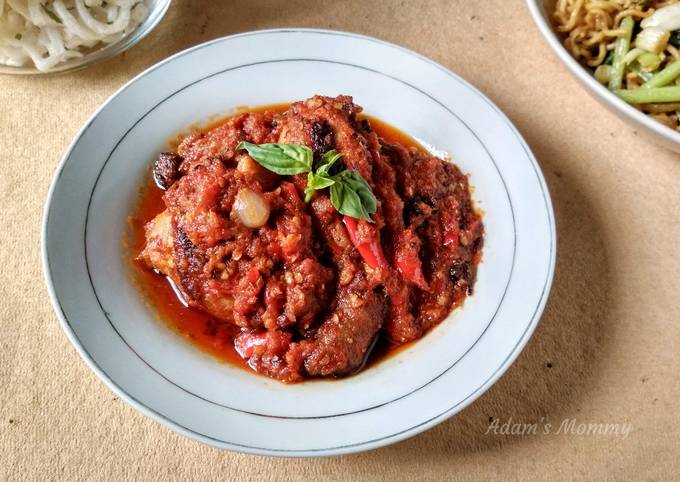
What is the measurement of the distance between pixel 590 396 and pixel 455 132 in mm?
1613

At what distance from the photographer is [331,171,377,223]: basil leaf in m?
2.92

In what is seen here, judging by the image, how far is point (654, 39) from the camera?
13.1 feet

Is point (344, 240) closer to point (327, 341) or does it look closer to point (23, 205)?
point (327, 341)

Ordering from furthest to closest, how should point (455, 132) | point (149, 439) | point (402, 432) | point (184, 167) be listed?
1. point (455, 132)
2. point (184, 167)
3. point (149, 439)
4. point (402, 432)

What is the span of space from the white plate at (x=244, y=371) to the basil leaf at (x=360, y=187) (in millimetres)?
744

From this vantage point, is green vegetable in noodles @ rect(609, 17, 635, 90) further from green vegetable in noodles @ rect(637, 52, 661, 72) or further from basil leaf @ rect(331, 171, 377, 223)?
basil leaf @ rect(331, 171, 377, 223)

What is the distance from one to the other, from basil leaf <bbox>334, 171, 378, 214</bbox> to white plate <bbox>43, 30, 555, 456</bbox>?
2.44 feet

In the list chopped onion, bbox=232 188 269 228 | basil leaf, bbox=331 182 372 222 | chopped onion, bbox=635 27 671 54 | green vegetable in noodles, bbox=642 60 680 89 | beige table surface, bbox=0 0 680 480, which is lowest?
beige table surface, bbox=0 0 680 480

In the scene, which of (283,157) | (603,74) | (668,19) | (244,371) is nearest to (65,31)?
(283,157)

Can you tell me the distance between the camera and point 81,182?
10.6ft

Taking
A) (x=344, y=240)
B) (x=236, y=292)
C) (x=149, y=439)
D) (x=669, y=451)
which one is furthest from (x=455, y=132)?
(x=149, y=439)

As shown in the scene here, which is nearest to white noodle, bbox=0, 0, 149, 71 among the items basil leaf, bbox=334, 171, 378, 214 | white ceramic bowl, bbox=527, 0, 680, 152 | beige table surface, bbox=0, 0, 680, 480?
beige table surface, bbox=0, 0, 680, 480

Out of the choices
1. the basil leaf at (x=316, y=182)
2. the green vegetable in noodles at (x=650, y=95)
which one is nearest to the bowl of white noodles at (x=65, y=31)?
the basil leaf at (x=316, y=182)

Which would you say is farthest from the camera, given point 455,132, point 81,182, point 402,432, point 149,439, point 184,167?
point 455,132
